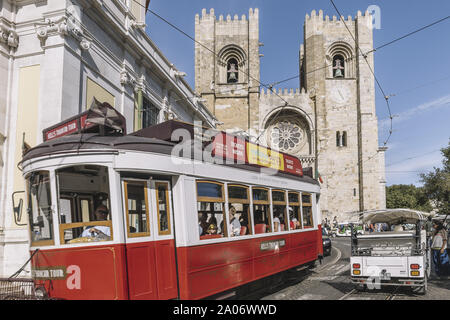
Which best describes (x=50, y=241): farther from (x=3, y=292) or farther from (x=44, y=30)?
(x=44, y=30)

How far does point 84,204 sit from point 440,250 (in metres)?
9.70

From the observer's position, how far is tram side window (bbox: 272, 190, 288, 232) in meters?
8.70

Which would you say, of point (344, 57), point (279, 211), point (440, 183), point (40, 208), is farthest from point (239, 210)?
point (344, 57)

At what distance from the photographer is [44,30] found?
36.9 feet

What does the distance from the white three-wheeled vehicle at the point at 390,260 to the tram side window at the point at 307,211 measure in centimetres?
159

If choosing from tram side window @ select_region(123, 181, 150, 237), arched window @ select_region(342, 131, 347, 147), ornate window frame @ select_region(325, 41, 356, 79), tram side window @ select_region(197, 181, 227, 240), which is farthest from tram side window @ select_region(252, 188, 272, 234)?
ornate window frame @ select_region(325, 41, 356, 79)

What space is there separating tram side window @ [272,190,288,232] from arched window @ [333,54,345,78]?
1448 inches

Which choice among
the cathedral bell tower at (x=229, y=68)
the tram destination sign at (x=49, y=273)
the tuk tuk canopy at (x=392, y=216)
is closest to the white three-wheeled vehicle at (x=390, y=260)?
the tuk tuk canopy at (x=392, y=216)

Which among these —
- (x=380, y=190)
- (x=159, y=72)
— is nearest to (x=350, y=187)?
(x=380, y=190)

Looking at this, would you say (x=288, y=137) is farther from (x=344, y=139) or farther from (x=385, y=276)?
(x=385, y=276)

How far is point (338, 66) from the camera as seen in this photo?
43375mm

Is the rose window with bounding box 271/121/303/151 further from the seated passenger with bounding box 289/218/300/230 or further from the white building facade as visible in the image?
the seated passenger with bounding box 289/218/300/230

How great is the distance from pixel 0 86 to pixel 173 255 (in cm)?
859

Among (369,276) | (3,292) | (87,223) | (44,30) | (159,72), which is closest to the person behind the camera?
(87,223)
